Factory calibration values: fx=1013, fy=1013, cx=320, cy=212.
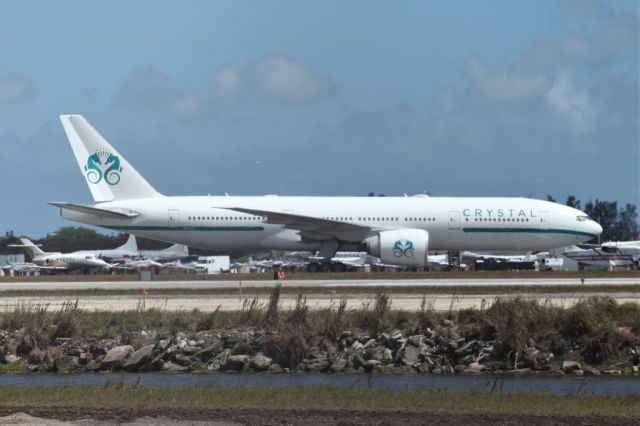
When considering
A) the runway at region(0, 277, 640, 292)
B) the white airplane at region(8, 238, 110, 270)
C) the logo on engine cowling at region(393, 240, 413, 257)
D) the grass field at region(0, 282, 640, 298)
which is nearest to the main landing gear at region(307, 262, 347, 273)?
the logo on engine cowling at region(393, 240, 413, 257)

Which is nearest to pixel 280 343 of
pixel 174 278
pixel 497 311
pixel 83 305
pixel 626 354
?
pixel 497 311

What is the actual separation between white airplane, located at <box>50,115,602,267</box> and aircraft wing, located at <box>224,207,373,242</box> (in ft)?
0.20

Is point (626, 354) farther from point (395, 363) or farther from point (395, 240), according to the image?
point (395, 240)

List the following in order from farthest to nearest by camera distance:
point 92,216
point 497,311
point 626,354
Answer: point 92,216, point 497,311, point 626,354

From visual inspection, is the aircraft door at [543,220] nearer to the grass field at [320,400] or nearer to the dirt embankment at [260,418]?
the grass field at [320,400]

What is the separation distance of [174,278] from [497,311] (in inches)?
1126

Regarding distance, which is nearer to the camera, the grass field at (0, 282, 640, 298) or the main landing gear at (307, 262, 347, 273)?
the grass field at (0, 282, 640, 298)

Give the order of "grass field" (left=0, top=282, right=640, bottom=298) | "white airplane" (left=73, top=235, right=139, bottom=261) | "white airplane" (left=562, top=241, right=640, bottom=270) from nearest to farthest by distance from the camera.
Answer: "grass field" (left=0, top=282, right=640, bottom=298) < "white airplane" (left=562, top=241, right=640, bottom=270) < "white airplane" (left=73, top=235, right=139, bottom=261)

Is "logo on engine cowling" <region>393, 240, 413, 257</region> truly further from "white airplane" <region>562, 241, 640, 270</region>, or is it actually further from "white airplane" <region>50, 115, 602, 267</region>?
"white airplane" <region>562, 241, 640, 270</region>

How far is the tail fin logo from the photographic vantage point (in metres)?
55.4

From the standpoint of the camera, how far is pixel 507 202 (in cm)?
5412

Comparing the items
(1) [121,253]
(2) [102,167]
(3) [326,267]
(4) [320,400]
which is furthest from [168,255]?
(4) [320,400]

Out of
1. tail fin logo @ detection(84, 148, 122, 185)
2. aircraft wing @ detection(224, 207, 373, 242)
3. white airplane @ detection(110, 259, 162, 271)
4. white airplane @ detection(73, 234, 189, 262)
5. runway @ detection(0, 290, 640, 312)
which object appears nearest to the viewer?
runway @ detection(0, 290, 640, 312)

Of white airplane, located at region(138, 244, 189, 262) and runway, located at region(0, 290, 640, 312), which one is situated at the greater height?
white airplane, located at region(138, 244, 189, 262)
